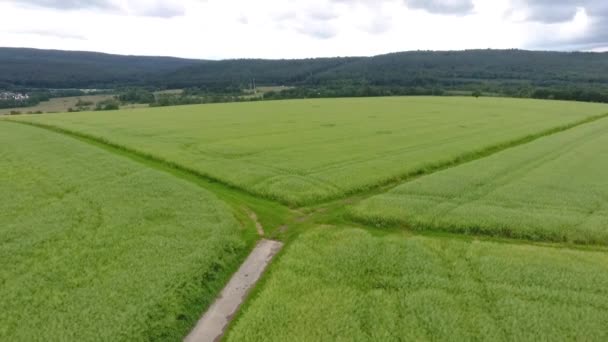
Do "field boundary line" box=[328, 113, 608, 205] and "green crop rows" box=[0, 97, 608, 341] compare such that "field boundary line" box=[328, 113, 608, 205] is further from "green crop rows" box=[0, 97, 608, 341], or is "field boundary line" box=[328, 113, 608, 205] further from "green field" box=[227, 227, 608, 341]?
"green field" box=[227, 227, 608, 341]

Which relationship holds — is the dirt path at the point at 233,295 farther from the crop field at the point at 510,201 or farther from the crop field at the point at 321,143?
the crop field at the point at 510,201

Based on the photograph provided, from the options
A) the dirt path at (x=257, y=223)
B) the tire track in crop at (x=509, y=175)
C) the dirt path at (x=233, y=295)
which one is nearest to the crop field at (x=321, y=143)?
the dirt path at (x=257, y=223)

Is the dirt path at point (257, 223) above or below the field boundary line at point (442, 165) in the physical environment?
below

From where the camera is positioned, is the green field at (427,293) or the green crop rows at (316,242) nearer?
the green field at (427,293)

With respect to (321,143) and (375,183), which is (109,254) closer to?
(375,183)

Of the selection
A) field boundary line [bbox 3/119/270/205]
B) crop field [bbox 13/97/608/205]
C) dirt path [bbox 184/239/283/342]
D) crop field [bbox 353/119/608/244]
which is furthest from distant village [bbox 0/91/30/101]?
crop field [bbox 353/119/608/244]

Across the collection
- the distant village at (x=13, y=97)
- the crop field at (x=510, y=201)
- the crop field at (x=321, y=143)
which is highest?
the distant village at (x=13, y=97)

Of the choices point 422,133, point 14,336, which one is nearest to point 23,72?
point 422,133

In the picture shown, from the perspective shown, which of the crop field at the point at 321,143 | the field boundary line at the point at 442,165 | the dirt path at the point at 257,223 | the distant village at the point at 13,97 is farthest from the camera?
the distant village at the point at 13,97
